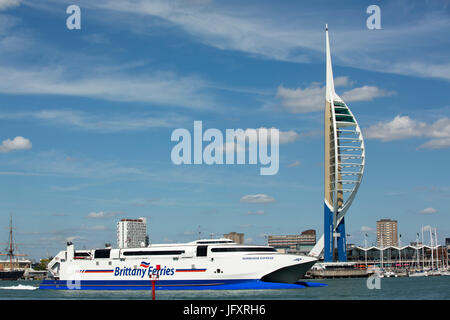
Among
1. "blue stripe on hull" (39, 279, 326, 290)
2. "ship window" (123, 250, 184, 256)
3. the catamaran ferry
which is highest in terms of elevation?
"ship window" (123, 250, 184, 256)

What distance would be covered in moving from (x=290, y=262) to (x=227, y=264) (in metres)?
7.21

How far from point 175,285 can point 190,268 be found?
103 inches

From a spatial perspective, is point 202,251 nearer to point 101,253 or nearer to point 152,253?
point 152,253

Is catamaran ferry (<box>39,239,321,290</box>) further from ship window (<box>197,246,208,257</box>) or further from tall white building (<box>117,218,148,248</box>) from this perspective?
tall white building (<box>117,218,148,248</box>)

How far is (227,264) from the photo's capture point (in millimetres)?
62594

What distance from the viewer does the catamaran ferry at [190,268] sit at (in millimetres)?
62000

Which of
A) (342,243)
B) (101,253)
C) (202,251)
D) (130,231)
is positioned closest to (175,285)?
(202,251)

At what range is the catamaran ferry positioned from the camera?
6200 centimetres

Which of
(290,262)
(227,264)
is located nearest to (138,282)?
(227,264)

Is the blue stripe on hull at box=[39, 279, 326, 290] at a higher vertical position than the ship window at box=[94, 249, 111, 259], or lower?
lower

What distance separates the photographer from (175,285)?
6388 cm

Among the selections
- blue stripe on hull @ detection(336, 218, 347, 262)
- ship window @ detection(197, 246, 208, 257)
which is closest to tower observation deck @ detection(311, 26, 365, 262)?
blue stripe on hull @ detection(336, 218, 347, 262)
